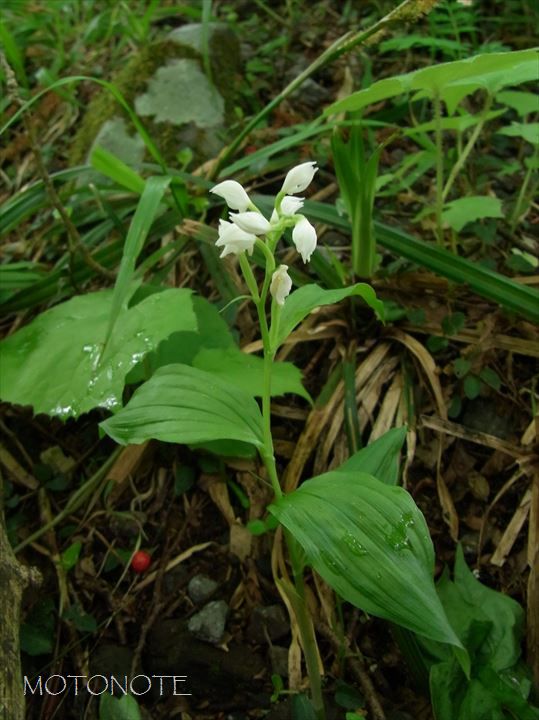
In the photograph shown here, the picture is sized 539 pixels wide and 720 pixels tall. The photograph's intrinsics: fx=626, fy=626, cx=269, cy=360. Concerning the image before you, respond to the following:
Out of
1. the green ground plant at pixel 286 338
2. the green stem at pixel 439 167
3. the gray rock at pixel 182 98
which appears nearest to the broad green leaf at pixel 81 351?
the green ground plant at pixel 286 338

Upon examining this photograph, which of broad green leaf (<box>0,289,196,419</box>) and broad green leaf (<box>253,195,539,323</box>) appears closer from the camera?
broad green leaf (<box>0,289,196,419</box>)

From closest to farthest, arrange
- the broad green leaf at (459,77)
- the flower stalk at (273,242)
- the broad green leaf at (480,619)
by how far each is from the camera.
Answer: the flower stalk at (273,242) → the broad green leaf at (480,619) → the broad green leaf at (459,77)

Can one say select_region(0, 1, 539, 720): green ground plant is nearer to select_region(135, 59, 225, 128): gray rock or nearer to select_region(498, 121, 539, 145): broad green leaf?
select_region(498, 121, 539, 145): broad green leaf

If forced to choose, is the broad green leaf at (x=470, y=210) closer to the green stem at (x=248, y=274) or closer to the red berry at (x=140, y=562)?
the green stem at (x=248, y=274)

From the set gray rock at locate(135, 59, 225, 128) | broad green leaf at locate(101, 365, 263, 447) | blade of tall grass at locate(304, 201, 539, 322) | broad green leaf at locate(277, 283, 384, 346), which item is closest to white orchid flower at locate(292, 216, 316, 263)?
broad green leaf at locate(277, 283, 384, 346)

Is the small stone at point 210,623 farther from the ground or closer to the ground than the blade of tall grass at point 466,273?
closer to the ground

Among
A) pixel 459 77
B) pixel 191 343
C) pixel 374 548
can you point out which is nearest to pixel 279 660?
pixel 374 548

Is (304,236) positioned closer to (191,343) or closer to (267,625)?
(191,343)
